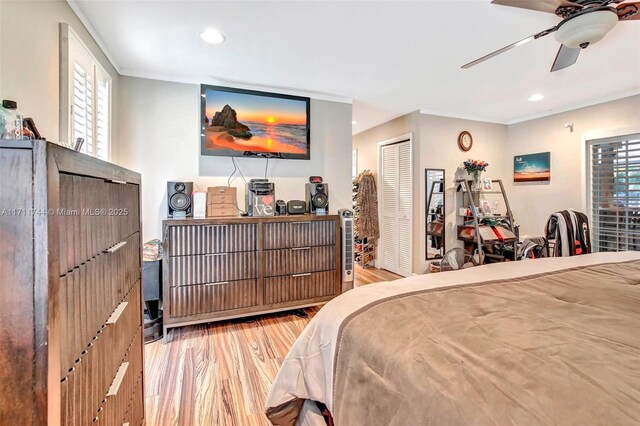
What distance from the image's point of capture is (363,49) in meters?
2.45

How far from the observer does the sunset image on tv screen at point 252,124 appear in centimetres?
305

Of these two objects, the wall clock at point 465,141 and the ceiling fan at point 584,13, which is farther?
the wall clock at point 465,141

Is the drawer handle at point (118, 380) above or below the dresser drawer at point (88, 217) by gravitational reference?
below

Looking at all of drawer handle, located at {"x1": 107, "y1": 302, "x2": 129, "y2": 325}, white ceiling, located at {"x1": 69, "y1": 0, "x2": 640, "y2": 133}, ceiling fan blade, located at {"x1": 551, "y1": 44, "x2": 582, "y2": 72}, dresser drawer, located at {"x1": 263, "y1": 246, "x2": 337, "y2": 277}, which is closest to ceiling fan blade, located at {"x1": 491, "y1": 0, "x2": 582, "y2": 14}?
white ceiling, located at {"x1": 69, "y1": 0, "x2": 640, "y2": 133}

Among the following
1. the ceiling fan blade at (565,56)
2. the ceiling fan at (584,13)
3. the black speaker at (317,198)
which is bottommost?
the black speaker at (317,198)

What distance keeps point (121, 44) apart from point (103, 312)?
2420mm

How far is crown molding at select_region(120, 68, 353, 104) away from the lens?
2.87 meters

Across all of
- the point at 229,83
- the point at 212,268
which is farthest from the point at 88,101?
the point at 212,268

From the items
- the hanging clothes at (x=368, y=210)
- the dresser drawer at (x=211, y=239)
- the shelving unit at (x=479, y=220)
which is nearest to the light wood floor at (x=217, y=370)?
the dresser drawer at (x=211, y=239)

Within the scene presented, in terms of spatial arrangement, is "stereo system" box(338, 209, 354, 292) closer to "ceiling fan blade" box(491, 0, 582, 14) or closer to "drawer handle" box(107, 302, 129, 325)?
"ceiling fan blade" box(491, 0, 582, 14)

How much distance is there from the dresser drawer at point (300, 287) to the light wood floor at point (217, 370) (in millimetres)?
233

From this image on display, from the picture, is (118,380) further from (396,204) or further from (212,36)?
(396,204)

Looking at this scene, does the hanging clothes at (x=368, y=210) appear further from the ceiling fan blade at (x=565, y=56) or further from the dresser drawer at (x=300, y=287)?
the ceiling fan blade at (x=565, y=56)

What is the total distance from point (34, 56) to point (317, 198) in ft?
7.77
